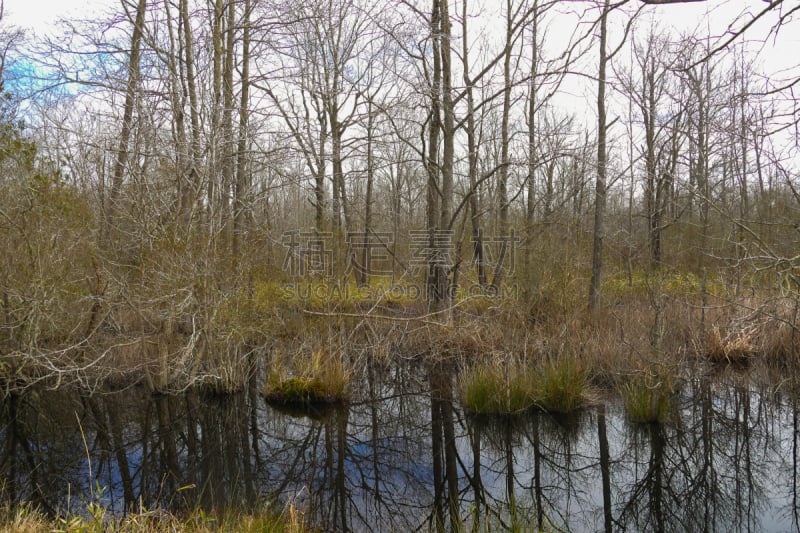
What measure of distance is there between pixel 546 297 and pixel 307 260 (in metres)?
4.38

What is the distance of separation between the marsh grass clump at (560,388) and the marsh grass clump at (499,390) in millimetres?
161

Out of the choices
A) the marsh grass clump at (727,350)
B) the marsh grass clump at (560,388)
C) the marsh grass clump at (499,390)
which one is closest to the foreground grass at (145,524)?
the marsh grass clump at (499,390)

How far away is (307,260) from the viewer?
8281 mm

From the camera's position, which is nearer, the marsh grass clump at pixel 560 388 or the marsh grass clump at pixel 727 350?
the marsh grass clump at pixel 560 388

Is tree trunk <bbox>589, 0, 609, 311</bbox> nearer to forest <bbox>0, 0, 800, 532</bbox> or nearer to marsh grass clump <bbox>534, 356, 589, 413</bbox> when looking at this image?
forest <bbox>0, 0, 800, 532</bbox>

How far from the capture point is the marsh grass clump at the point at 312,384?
23.9 feet

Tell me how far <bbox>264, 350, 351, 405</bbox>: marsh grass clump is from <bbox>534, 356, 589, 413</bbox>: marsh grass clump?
270cm

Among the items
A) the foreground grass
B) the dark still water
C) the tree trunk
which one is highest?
the tree trunk

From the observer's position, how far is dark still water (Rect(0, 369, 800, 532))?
4520 mm

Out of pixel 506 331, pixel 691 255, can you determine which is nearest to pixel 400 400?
pixel 506 331

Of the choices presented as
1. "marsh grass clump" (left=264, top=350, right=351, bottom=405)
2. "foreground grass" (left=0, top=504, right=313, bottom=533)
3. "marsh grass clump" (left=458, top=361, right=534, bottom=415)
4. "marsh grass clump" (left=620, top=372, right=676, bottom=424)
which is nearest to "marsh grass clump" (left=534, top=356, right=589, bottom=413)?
"marsh grass clump" (left=458, top=361, right=534, bottom=415)

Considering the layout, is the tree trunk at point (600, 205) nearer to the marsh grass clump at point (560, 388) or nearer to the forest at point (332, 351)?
the forest at point (332, 351)

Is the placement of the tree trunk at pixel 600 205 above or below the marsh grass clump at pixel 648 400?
above

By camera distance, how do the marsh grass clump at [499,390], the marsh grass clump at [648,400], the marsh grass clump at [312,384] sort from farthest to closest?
the marsh grass clump at [312,384] < the marsh grass clump at [499,390] < the marsh grass clump at [648,400]
